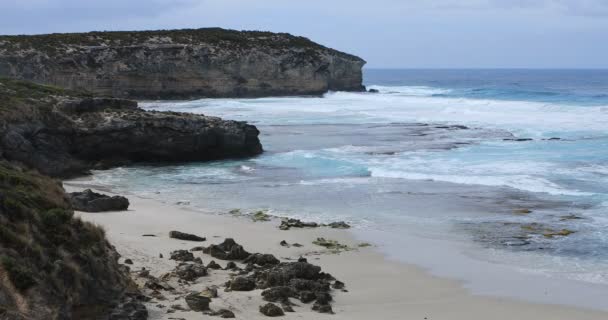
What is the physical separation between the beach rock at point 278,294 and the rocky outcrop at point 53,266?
1986 mm

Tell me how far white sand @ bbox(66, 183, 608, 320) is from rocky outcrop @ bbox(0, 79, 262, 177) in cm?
819

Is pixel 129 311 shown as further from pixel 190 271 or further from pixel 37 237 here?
pixel 190 271

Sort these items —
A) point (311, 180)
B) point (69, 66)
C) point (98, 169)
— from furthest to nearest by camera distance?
1. point (69, 66)
2. point (98, 169)
3. point (311, 180)

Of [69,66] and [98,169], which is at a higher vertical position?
[69,66]

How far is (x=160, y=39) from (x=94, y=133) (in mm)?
42409

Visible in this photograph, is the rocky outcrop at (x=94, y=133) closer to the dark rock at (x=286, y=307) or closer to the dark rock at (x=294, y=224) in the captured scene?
the dark rock at (x=294, y=224)

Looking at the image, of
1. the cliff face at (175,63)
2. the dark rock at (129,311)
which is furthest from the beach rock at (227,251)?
the cliff face at (175,63)

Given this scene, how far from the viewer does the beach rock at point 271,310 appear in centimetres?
1059

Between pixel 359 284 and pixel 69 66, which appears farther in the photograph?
pixel 69 66

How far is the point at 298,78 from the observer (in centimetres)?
7400

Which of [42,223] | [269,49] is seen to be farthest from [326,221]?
[269,49]

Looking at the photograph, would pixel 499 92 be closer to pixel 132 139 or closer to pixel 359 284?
pixel 132 139

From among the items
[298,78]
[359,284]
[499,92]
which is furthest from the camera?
[499,92]

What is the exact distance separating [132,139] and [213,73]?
1590 inches
